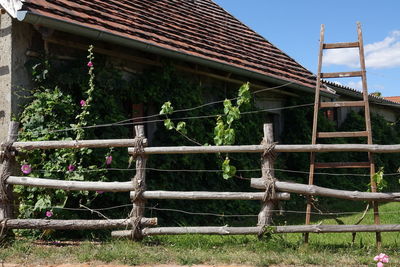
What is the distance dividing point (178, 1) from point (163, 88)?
4.04 metres

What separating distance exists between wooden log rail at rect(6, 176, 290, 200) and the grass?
55cm

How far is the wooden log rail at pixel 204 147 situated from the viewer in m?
5.26

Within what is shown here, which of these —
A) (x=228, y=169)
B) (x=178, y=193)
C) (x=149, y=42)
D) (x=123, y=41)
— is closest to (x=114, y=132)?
(x=123, y=41)

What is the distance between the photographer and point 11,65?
612cm

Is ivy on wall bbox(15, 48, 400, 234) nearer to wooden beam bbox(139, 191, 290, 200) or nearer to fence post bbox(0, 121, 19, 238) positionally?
fence post bbox(0, 121, 19, 238)

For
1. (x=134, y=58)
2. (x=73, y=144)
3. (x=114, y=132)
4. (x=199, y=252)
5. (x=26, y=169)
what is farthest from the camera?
(x=134, y=58)

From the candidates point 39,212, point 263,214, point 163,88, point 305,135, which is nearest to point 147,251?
point 263,214

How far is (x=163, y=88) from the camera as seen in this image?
768 centimetres

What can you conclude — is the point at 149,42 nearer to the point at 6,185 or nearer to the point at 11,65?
the point at 11,65

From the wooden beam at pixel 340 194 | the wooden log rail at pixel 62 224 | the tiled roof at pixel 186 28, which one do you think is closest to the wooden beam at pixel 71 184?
the wooden log rail at pixel 62 224

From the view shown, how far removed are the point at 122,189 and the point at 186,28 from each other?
4822 mm

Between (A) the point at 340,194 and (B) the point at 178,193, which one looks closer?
(A) the point at 340,194

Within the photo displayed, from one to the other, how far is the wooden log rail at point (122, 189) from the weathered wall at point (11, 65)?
1123 millimetres

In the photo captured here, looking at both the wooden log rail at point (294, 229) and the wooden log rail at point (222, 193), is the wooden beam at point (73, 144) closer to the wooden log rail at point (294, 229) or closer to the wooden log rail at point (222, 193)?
the wooden log rail at point (222, 193)
